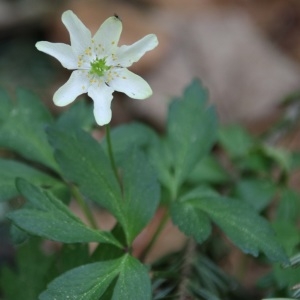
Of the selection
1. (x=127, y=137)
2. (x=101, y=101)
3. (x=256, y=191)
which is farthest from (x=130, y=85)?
(x=256, y=191)

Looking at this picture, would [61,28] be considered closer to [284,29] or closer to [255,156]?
[284,29]

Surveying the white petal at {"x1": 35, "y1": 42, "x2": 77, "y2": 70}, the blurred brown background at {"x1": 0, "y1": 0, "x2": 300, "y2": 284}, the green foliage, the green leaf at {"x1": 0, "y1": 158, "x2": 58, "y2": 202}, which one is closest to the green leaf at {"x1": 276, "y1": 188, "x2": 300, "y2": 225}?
the green foliage

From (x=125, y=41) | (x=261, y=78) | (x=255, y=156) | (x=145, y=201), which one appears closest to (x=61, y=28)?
(x=125, y=41)

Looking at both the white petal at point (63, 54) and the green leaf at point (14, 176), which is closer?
the white petal at point (63, 54)

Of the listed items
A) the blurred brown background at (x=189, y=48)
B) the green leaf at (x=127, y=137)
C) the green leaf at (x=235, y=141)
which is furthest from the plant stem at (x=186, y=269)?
the blurred brown background at (x=189, y=48)

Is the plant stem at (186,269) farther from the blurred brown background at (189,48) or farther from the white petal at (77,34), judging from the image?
the blurred brown background at (189,48)

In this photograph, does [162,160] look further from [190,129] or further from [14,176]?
[14,176]
